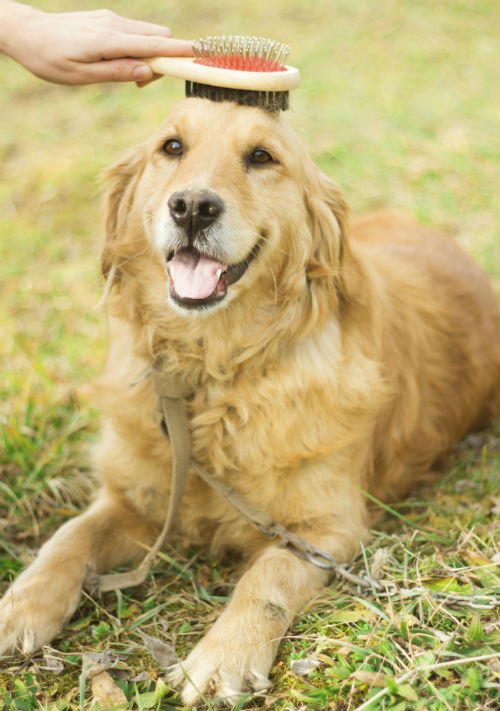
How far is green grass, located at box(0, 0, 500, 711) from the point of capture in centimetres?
220

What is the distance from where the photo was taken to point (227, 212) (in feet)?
8.18

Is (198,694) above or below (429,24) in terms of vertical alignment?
below

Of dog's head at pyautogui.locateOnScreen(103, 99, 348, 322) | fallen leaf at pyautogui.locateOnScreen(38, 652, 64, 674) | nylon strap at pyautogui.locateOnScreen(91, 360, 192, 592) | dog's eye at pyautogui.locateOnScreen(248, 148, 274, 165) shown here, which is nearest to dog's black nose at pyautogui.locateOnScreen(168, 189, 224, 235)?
dog's head at pyautogui.locateOnScreen(103, 99, 348, 322)

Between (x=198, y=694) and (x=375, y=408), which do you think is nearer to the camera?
(x=198, y=694)

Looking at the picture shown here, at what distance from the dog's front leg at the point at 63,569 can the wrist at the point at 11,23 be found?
1.83 m

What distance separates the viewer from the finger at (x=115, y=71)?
2644mm

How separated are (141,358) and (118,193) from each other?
0.68m

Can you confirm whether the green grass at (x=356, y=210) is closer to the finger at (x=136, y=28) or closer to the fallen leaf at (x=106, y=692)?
the fallen leaf at (x=106, y=692)

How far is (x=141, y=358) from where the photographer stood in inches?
117

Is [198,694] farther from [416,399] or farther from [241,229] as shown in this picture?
[416,399]

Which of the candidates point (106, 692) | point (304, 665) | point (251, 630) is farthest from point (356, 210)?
point (106, 692)

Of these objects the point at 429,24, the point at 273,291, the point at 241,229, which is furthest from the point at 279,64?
the point at 429,24

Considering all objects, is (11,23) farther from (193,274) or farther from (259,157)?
(193,274)

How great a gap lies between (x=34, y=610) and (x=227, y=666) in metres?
0.69
